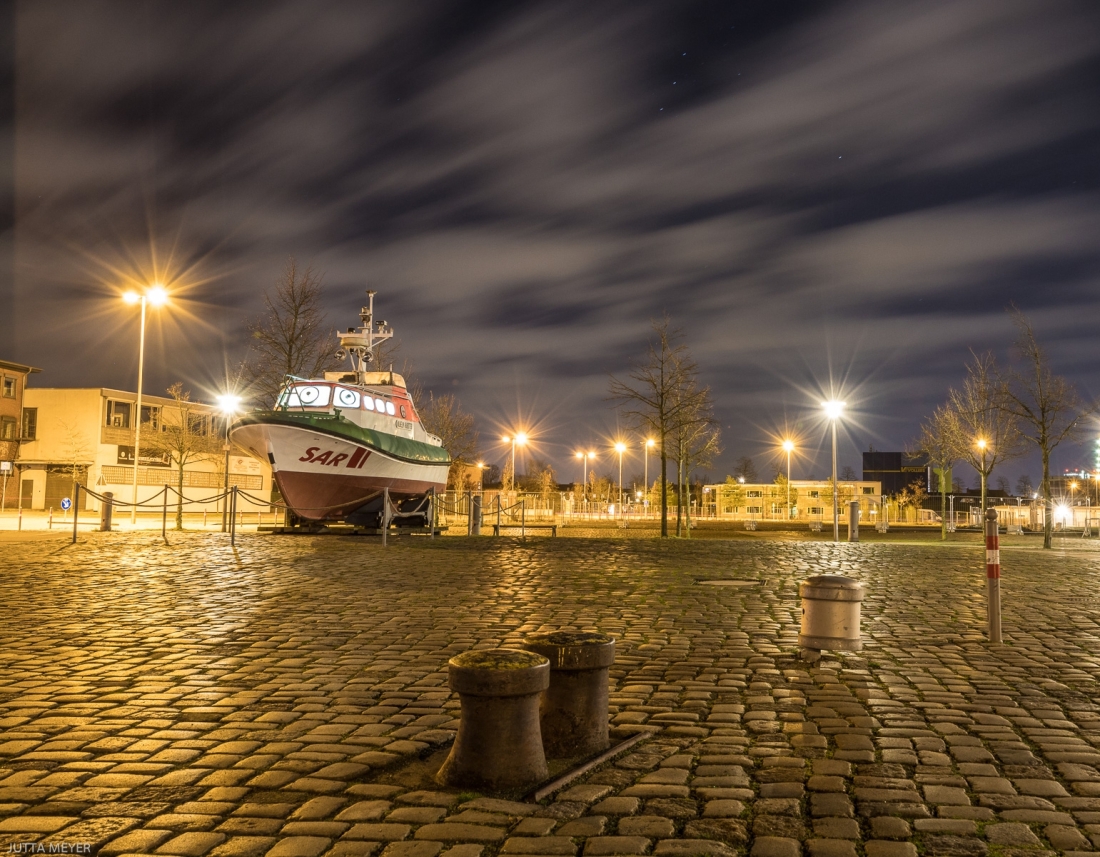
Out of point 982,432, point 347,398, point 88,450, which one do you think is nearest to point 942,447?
point 982,432

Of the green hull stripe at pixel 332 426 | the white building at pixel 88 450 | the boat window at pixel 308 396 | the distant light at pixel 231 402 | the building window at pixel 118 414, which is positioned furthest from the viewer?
the building window at pixel 118 414

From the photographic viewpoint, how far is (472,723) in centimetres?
406

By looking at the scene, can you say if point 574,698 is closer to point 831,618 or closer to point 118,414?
point 831,618

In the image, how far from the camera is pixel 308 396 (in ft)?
88.4

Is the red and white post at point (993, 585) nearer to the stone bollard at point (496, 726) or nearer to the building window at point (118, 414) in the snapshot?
the stone bollard at point (496, 726)

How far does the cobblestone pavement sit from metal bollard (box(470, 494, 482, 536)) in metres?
13.1

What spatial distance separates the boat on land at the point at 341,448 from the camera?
24.4 meters

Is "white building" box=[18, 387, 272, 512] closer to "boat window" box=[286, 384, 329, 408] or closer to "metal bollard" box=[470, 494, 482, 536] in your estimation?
"boat window" box=[286, 384, 329, 408]

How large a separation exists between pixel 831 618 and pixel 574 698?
3.31m

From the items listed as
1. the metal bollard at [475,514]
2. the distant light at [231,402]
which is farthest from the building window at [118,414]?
the metal bollard at [475,514]

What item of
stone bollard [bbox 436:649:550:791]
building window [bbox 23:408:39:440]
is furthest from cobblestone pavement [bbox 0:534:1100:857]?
building window [bbox 23:408:39:440]

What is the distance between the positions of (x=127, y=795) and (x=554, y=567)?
11937mm

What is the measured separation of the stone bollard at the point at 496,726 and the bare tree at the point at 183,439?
81.8 ft

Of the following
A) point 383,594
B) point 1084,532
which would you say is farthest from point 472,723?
point 1084,532
